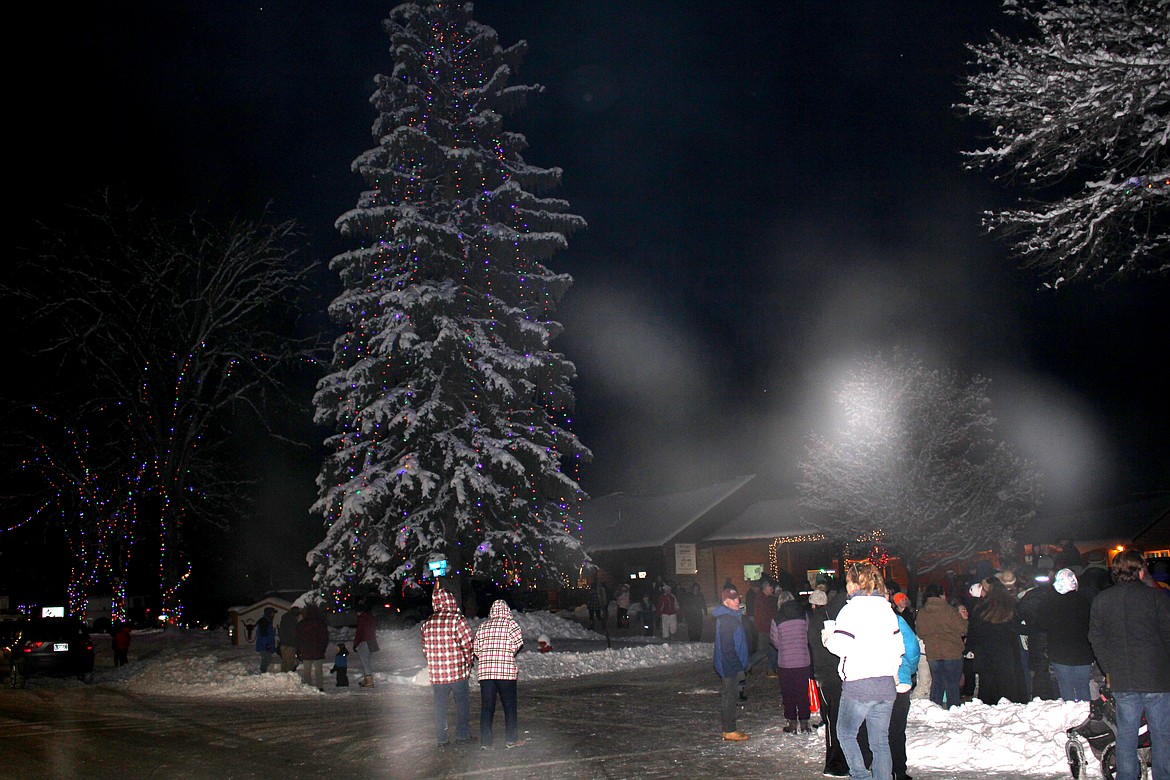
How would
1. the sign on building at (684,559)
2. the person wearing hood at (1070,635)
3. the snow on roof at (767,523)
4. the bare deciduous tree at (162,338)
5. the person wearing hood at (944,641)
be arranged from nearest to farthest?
the person wearing hood at (1070,635), the person wearing hood at (944,641), the bare deciduous tree at (162,338), the sign on building at (684,559), the snow on roof at (767,523)

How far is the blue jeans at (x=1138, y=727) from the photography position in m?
7.32

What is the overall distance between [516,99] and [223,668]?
58.3 ft

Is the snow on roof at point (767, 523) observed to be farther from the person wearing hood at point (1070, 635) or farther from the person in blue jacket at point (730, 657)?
the person wearing hood at point (1070, 635)

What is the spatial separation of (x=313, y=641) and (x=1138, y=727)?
1490 centimetres

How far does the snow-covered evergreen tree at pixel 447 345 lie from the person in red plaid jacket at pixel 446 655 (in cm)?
1388

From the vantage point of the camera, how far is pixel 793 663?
12.0 m

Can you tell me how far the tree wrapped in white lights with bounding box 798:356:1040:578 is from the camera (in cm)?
3975

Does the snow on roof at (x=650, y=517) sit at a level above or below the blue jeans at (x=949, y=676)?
above

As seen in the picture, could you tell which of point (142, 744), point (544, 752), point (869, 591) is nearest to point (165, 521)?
point (142, 744)

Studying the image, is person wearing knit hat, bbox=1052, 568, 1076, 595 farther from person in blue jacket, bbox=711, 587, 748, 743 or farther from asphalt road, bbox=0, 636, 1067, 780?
person in blue jacket, bbox=711, 587, 748, 743

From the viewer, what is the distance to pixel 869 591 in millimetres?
7762

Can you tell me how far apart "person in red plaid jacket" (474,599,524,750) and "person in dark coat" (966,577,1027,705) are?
5.75 meters

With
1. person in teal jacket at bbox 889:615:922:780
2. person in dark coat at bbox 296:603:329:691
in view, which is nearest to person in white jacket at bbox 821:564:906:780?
person in teal jacket at bbox 889:615:922:780

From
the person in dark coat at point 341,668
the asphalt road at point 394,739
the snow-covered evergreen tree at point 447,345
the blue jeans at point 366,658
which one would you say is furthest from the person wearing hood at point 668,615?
the person in dark coat at point 341,668
